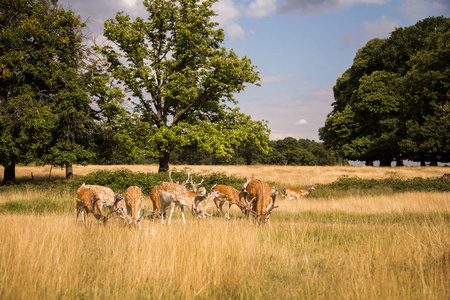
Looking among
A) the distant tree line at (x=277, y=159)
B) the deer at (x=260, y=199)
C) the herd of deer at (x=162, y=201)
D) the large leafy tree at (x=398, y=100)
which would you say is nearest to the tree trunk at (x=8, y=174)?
the herd of deer at (x=162, y=201)

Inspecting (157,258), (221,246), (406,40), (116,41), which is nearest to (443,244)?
(221,246)

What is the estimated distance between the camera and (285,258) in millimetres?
5629

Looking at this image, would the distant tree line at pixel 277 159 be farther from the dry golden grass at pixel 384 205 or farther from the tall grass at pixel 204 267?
the tall grass at pixel 204 267

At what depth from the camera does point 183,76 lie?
17.2 m

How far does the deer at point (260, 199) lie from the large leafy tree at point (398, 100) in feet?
77.8

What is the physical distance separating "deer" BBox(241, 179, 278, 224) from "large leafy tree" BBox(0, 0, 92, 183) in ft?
37.3

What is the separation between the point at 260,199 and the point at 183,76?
1042 cm

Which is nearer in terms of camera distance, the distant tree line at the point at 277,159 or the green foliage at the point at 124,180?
the green foliage at the point at 124,180

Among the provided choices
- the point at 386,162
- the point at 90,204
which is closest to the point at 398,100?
the point at 386,162

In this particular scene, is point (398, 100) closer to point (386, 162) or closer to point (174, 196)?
point (386, 162)

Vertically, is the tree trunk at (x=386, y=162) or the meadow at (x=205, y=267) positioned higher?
the tree trunk at (x=386, y=162)

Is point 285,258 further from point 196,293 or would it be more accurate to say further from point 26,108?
point 26,108

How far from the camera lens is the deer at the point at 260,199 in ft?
28.2

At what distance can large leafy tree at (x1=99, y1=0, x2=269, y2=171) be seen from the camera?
1766 cm
